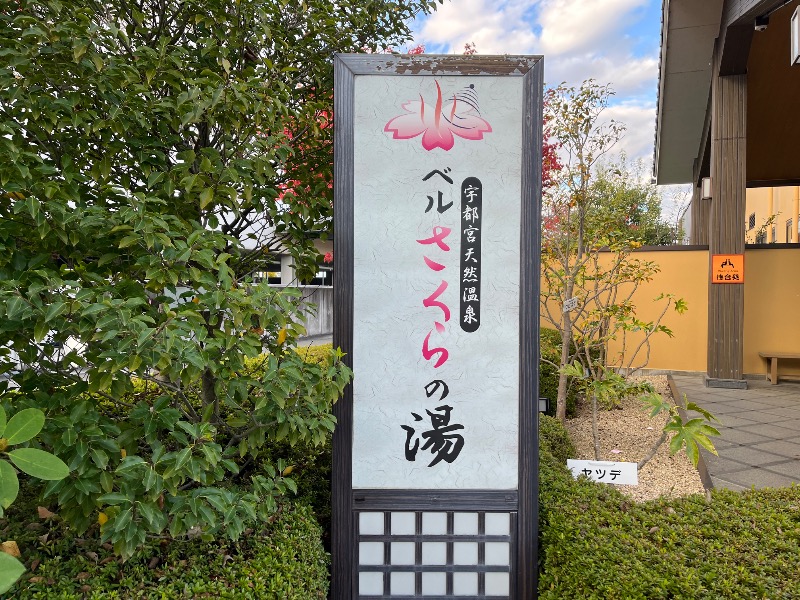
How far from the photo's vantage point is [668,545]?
1.99 m

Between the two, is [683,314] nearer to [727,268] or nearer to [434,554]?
[727,268]

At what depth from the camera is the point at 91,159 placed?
203 centimetres

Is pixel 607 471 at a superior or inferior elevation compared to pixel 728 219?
inferior

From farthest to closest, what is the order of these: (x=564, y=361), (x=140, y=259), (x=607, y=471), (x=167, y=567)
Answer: (x=564, y=361)
(x=607, y=471)
(x=167, y=567)
(x=140, y=259)

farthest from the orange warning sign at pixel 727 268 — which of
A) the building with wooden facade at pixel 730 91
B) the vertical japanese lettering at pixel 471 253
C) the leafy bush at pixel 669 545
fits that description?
the vertical japanese lettering at pixel 471 253

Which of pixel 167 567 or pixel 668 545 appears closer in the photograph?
pixel 167 567

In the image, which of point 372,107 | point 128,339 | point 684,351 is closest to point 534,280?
point 372,107

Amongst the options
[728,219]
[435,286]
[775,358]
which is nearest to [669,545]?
[435,286]

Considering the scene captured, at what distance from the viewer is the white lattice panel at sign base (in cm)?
231

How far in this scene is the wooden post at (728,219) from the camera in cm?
639

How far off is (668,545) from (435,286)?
4.79 ft

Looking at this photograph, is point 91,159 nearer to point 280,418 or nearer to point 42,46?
point 42,46

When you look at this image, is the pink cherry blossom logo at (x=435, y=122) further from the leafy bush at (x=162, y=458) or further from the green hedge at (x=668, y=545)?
the green hedge at (x=668, y=545)

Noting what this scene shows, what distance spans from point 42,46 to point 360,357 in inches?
67.7
